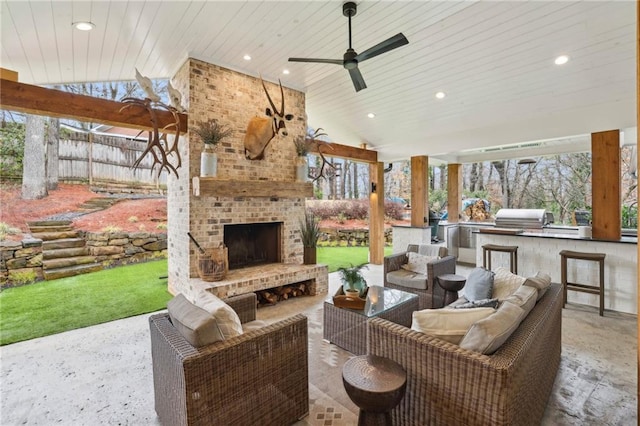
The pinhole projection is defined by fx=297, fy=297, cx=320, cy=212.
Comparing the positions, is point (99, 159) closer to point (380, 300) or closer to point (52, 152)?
point (52, 152)

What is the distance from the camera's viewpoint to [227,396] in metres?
1.65

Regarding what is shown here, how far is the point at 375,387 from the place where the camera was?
1563 mm

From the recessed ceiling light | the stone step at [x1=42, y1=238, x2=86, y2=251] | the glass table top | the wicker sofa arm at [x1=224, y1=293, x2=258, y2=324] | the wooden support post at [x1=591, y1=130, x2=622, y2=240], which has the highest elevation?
the recessed ceiling light

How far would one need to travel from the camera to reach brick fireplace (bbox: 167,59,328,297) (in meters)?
3.99

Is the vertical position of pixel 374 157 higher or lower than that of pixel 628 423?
higher

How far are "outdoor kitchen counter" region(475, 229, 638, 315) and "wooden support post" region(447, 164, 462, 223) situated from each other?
8.20 feet

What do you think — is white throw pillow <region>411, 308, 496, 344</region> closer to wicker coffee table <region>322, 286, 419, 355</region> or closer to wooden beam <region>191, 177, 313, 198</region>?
wicker coffee table <region>322, 286, 419, 355</region>

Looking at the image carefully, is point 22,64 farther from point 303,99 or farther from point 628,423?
point 628,423

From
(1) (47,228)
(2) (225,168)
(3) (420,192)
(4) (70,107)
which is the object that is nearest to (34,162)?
(1) (47,228)

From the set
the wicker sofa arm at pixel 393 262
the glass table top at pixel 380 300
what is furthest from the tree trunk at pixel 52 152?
the wicker sofa arm at pixel 393 262

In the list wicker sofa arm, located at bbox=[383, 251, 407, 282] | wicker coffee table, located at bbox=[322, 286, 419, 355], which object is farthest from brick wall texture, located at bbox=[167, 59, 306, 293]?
wicker coffee table, located at bbox=[322, 286, 419, 355]

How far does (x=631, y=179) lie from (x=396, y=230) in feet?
24.1

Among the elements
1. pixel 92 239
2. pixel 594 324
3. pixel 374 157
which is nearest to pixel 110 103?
pixel 92 239

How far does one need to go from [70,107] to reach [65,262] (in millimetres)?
3692
